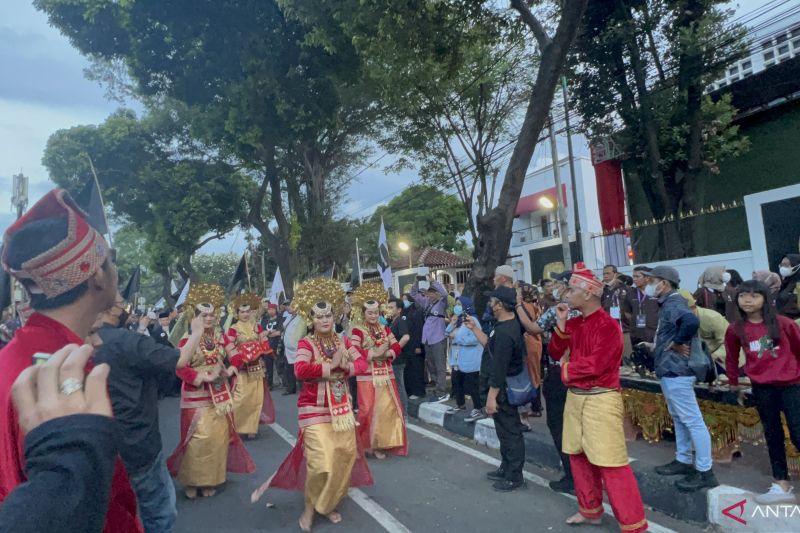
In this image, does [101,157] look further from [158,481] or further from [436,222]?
[436,222]

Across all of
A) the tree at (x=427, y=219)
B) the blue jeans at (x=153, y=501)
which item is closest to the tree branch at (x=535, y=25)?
the blue jeans at (x=153, y=501)

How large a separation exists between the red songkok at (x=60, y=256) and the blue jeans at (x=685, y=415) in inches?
169

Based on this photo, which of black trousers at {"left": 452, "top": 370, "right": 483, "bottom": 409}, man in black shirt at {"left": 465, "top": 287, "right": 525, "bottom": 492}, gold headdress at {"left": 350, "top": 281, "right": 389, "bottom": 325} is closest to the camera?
man in black shirt at {"left": 465, "top": 287, "right": 525, "bottom": 492}

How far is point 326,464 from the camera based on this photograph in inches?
172

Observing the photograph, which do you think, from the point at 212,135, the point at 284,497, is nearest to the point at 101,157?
the point at 212,135

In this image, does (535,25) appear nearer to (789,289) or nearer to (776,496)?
(789,289)

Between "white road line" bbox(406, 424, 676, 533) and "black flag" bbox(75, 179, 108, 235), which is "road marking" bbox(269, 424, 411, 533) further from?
"black flag" bbox(75, 179, 108, 235)

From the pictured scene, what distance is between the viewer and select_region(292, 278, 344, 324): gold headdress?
5.12m

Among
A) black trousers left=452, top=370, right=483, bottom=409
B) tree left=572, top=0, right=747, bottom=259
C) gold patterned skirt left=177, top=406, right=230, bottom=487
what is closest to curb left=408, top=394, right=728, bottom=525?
black trousers left=452, top=370, right=483, bottom=409

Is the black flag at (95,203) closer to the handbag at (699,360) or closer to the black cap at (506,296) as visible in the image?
the black cap at (506,296)

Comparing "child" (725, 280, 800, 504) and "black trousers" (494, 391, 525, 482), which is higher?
"child" (725, 280, 800, 504)

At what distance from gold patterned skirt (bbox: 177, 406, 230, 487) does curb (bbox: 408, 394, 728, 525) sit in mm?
2863

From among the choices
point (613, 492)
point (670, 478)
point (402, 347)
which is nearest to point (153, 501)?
point (613, 492)

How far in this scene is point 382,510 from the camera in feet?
15.2
